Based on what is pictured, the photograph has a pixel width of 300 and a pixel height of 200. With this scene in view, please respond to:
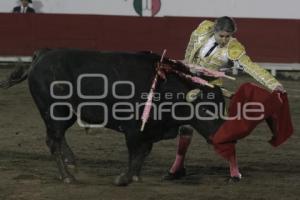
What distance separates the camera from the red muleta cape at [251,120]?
537 centimetres

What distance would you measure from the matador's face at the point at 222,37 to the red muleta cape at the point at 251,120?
0.34 m

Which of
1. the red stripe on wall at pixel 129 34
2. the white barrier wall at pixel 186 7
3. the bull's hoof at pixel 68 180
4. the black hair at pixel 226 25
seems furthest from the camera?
the white barrier wall at pixel 186 7

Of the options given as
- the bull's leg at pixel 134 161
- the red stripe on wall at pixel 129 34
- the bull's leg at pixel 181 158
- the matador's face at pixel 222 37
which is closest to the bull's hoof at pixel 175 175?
the bull's leg at pixel 181 158

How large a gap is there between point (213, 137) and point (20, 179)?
1320 mm

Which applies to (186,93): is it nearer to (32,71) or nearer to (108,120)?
(108,120)

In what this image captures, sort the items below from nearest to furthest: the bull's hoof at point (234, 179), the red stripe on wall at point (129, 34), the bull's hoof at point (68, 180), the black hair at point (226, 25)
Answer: the black hair at point (226, 25) → the bull's hoof at point (68, 180) → the bull's hoof at point (234, 179) → the red stripe on wall at point (129, 34)

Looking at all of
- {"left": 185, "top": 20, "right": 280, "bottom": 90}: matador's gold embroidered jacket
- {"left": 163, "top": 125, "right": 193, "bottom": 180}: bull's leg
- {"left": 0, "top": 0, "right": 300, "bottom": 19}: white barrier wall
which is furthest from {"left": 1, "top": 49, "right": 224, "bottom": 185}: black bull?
{"left": 0, "top": 0, "right": 300, "bottom": 19}: white barrier wall

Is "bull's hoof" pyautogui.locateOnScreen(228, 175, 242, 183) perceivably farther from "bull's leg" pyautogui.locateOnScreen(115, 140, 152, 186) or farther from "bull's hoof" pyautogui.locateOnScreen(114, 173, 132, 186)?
"bull's hoof" pyautogui.locateOnScreen(114, 173, 132, 186)

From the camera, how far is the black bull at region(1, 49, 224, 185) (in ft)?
17.7

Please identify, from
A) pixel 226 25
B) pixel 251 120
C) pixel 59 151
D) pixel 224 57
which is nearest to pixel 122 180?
pixel 59 151

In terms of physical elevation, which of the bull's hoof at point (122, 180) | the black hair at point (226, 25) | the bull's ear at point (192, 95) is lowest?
the bull's hoof at point (122, 180)

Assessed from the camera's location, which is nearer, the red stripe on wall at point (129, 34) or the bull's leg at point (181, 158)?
the bull's leg at point (181, 158)

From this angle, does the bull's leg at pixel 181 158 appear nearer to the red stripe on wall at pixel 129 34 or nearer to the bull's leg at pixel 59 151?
the bull's leg at pixel 59 151

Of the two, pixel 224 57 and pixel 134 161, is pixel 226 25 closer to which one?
pixel 224 57
